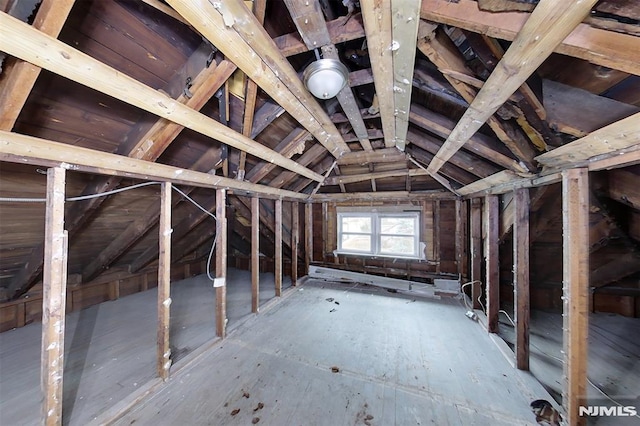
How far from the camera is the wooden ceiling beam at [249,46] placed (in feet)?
2.65

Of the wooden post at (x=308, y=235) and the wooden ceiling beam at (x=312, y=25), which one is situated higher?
the wooden ceiling beam at (x=312, y=25)

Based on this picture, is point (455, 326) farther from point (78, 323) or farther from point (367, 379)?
point (78, 323)

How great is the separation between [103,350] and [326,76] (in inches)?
136

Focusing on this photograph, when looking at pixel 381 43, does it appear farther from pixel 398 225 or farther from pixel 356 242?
pixel 356 242

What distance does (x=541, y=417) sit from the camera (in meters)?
1.60

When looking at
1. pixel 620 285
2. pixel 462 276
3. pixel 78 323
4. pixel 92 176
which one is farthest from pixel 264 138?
pixel 620 285

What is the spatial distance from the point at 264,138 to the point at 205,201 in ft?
5.53

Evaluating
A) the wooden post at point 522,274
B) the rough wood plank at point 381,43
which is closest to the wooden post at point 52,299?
the rough wood plank at point 381,43

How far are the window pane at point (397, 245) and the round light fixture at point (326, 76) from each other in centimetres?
387

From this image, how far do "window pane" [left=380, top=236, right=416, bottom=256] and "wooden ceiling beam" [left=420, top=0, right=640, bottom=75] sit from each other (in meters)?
3.98

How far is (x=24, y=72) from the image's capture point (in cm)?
92

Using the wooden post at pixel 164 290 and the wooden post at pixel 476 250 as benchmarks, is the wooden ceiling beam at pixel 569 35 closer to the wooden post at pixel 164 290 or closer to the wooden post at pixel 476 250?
the wooden post at pixel 164 290

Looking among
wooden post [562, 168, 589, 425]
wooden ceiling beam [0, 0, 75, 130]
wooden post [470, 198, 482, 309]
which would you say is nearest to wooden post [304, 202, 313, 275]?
wooden post [470, 198, 482, 309]

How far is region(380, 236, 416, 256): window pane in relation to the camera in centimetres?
455
